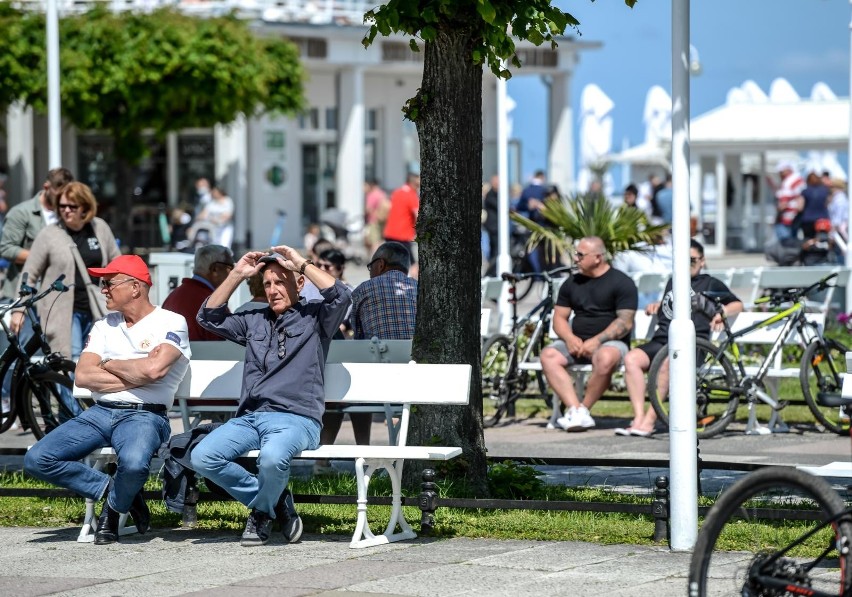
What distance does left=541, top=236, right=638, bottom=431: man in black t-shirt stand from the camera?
12.7m

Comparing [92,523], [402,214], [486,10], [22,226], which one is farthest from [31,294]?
[402,214]

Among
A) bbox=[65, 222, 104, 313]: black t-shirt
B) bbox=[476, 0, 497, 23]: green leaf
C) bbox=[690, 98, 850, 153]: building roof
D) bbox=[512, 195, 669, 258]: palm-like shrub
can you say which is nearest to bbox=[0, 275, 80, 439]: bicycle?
bbox=[65, 222, 104, 313]: black t-shirt

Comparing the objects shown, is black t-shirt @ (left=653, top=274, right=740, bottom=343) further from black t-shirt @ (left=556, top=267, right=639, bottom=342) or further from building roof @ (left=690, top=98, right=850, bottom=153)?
building roof @ (left=690, top=98, right=850, bottom=153)

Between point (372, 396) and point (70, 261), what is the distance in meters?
4.01

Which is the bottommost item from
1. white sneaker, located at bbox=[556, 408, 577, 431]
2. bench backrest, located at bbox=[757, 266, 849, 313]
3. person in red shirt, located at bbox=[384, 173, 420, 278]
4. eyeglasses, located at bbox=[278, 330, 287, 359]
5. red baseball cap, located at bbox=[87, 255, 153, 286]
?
white sneaker, located at bbox=[556, 408, 577, 431]

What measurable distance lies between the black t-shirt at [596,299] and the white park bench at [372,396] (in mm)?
4726

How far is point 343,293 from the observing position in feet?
27.3

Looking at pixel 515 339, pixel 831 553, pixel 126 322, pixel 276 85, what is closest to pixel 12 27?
pixel 276 85

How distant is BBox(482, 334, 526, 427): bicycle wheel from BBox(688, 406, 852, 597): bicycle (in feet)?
24.6

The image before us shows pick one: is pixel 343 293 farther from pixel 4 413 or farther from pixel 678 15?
pixel 4 413

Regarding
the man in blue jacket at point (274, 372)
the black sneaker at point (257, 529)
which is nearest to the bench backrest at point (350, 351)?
the man in blue jacket at point (274, 372)

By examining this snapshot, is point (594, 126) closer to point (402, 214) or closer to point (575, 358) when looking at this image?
point (402, 214)

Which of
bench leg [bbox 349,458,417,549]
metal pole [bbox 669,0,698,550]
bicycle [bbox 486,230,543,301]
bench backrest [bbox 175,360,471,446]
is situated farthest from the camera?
bicycle [bbox 486,230,543,301]

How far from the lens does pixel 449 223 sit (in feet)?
29.3
